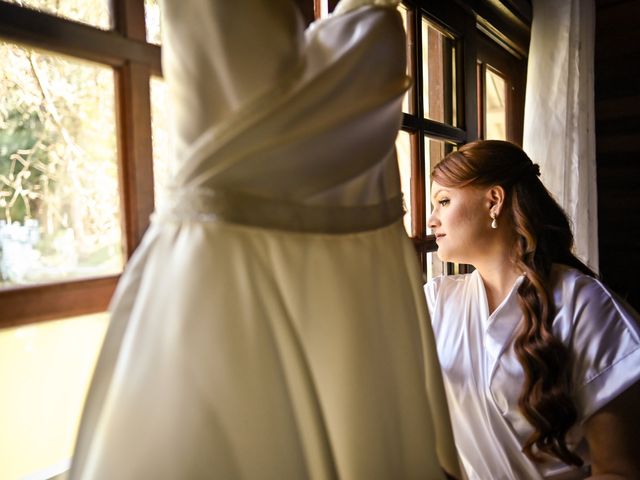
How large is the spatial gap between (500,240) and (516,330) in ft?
0.59

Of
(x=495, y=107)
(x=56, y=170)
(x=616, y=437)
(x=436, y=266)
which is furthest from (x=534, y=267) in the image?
(x=495, y=107)

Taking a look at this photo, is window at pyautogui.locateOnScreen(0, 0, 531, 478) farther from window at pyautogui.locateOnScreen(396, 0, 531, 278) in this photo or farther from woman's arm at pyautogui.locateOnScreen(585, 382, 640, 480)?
woman's arm at pyautogui.locateOnScreen(585, 382, 640, 480)

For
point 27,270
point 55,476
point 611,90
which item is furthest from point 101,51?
point 611,90

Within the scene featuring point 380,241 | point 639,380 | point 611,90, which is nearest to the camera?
point 380,241

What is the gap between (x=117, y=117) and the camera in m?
0.52

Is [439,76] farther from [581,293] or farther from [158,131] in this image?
[158,131]

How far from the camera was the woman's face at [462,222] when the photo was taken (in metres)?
0.89

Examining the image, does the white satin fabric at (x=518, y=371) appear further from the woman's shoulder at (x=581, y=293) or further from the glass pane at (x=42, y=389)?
the glass pane at (x=42, y=389)

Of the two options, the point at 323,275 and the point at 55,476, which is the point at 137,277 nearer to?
the point at 323,275

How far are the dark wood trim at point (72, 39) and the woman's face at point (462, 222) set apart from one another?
584 mm

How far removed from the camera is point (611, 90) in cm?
186

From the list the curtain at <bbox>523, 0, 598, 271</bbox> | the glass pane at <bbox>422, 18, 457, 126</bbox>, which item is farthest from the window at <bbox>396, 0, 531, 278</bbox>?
the curtain at <bbox>523, 0, 598, 271</bbox>

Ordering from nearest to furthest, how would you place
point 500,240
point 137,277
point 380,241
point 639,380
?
point 137,277 < point 380,241 < point 639,380 < point 500,240

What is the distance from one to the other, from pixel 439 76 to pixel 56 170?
101 centimetres
